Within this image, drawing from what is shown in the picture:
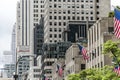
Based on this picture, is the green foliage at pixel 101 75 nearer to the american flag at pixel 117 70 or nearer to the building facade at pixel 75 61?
the american flag at pixel 117 70

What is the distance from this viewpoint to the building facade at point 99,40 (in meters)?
99.1

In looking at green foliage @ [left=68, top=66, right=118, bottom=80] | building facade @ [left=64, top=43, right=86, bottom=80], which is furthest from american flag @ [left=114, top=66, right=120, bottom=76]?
building facade @ [left=64, top=43, right=86, bottom=80]

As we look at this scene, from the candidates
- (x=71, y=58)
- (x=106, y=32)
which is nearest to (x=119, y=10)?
(x=106, y=32)

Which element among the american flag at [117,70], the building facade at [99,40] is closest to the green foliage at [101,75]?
the american flag at [117,70]

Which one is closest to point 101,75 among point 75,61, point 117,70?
point 117,70

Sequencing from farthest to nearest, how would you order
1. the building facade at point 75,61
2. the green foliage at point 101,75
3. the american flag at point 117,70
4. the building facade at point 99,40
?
the building facade at point 75,61 < the building facade at point 99,40 < the american flag at point 117,70 < the green foliage at point 101,75

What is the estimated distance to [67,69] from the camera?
144m

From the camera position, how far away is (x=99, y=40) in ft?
338

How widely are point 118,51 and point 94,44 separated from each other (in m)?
51.6

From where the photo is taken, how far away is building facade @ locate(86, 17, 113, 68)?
9912 cm

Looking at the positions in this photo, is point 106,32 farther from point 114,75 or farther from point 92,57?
point 114,75

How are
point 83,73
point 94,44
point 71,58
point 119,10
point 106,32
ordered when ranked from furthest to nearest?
1. point 71,58
2. point 94,44
3. point 106,32
4. point 83,73
5. point 119,10

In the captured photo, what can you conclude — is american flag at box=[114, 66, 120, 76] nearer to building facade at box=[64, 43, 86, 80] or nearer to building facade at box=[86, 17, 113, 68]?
building facade at box=[86, 17, 113, 68]

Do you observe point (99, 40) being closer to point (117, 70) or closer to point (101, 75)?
point (101, 75)
